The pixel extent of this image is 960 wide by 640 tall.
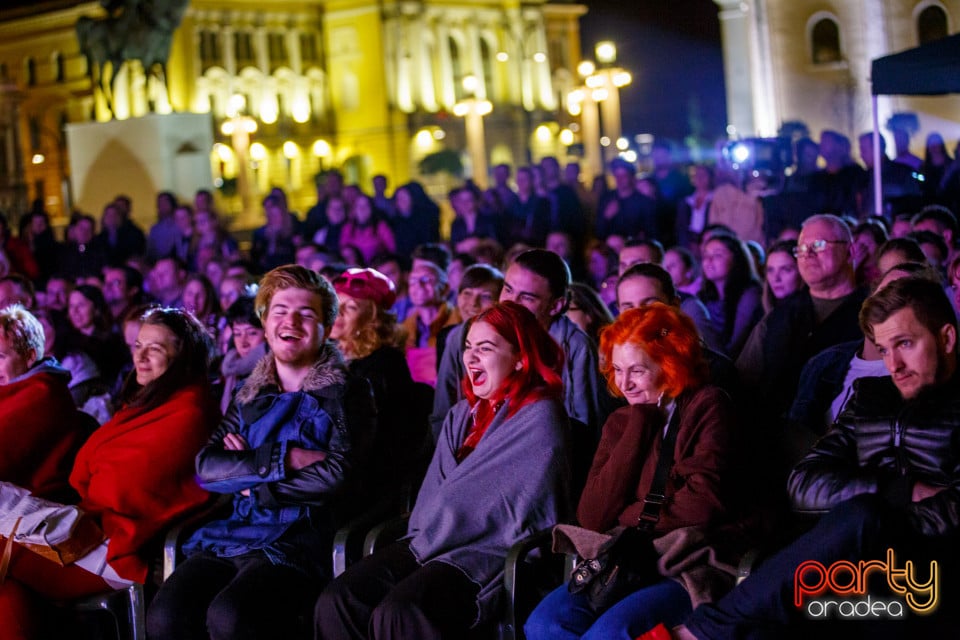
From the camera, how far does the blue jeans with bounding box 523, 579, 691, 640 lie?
405 centimetres

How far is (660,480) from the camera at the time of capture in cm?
434

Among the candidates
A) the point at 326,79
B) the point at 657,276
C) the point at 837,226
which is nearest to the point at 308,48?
the point at 326,79

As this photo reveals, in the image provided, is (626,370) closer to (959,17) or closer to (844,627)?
(844,627)

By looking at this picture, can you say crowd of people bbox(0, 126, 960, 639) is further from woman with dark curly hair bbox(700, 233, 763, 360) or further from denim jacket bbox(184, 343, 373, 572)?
woman with dark curly hair bbox(700, 233, 763, 360)

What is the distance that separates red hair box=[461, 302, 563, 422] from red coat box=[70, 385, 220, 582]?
1.42m

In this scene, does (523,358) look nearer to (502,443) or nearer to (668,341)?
(502,443)

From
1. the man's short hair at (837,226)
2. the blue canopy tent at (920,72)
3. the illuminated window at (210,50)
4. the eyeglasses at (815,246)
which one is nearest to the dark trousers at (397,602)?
the eyeglasses at (815,246)

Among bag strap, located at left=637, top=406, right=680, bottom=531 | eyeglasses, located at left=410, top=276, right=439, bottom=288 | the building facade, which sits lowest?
bag strap, located at left=637, top=406, right=680, bottom=531

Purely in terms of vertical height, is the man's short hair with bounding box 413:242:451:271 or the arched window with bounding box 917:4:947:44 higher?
the arched window with bounding box 917:4:947:44

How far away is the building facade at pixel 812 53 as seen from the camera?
1435 inches

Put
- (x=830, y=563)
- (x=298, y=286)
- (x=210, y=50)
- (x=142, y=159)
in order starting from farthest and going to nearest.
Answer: (x=210, y=50) → (x=142, y=159) → (x=298, y=286) → (x=830, y=563)

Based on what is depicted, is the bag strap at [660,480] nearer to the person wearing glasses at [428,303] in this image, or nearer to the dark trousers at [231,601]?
the dark trousers at [231,601]

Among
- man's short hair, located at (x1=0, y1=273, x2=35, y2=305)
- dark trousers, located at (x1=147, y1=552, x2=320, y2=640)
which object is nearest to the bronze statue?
man's short hair, located at (x1=0, y1=273, x2=35, y2=305)

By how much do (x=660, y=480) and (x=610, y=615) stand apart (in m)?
0.52
